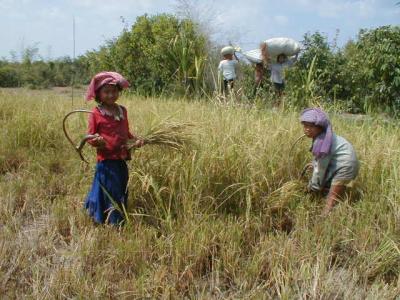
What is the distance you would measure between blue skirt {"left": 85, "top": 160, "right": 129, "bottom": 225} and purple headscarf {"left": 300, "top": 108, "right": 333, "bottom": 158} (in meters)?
1.29

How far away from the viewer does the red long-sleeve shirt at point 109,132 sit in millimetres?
2871

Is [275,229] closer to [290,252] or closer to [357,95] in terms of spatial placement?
[290,252]

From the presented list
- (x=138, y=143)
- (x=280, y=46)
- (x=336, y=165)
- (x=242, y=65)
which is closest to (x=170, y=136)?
(x=138, y=143)

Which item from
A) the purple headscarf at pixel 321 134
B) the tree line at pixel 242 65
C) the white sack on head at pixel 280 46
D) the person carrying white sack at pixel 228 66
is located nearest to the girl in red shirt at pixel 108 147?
the purple headscarf at pixel 321 134

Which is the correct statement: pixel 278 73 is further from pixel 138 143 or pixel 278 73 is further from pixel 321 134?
pixel 138 143

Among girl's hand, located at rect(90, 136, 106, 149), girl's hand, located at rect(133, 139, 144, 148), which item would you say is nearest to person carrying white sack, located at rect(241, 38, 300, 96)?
girl's hand, located at rect(133, 139, 144, 148)

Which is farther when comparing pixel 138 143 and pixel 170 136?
pixel 170 136

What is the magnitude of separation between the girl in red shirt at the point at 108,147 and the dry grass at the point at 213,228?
0.40ft

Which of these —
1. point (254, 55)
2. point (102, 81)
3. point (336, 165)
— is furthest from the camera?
point (254, 55)

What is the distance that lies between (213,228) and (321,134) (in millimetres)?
1026

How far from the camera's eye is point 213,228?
2.70m

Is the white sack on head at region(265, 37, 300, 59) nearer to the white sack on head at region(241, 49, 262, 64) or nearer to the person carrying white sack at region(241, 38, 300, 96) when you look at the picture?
the person carrying white sack at region(241, 38, 300, 96)

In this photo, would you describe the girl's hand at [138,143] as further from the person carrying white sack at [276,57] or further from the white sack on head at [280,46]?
the white sack on head at [280,46]

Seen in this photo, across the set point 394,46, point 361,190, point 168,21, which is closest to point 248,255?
point 361,190
